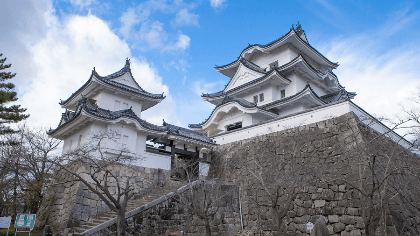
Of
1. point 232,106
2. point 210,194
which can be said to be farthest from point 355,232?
point 232,106

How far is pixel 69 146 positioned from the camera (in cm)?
1398

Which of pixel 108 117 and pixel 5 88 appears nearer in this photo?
pixel 108 117

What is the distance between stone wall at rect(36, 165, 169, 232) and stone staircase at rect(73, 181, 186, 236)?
40 centimetres

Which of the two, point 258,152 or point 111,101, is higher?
point 111,101

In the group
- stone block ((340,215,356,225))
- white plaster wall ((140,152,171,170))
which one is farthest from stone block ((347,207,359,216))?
white plaster wall ((140,152,171,170))

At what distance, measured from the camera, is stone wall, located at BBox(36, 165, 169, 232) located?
10508 millimetres

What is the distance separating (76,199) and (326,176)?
952cm

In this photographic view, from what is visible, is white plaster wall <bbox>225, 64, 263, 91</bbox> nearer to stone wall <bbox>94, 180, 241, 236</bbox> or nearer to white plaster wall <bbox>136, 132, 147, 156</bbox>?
white plaster wall <bbox>136, 132, 147, 156</bbox>

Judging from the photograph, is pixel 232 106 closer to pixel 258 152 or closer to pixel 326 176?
pixel 258 152

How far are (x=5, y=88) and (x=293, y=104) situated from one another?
54.2 ft

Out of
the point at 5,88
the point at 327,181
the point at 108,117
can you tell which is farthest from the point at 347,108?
the point at 5,88

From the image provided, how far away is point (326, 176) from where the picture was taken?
10.1m

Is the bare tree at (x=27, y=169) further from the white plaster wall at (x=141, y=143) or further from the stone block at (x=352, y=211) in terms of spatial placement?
the stone block at (x=352, y=211)

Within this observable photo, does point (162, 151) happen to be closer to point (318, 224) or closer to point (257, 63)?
point (318, 224)
